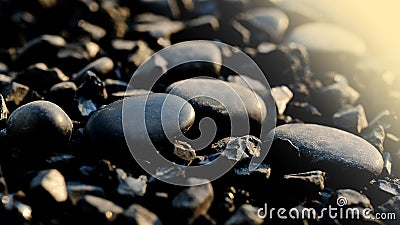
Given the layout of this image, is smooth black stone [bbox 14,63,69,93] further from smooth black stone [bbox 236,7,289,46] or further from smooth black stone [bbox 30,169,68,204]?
smooth black stone [bbox 236,7,289,46]

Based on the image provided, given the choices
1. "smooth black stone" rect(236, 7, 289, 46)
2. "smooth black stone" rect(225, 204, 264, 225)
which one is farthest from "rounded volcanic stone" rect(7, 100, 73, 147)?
"smooth black stone" rect(236, 7, 289, 46)

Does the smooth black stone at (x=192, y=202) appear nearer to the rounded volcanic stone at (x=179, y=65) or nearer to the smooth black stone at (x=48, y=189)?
the smooth black stone at (x=48, y=189)

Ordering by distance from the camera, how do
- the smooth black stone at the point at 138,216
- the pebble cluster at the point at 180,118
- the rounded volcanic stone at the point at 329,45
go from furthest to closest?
1. the rounded volcanic stone at the point at 329,45
2. the pebble cluster at the point at 180,118
3. the smooth black stone at the point at 138,216

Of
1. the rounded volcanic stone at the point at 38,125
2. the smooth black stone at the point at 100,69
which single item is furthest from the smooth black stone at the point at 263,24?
the rounded volcanic stone at the point at 38,125

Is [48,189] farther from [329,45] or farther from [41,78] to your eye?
[329,45]

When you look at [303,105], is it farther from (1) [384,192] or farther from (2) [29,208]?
(2) [29,208]

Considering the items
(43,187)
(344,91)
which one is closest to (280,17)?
(344,91)
